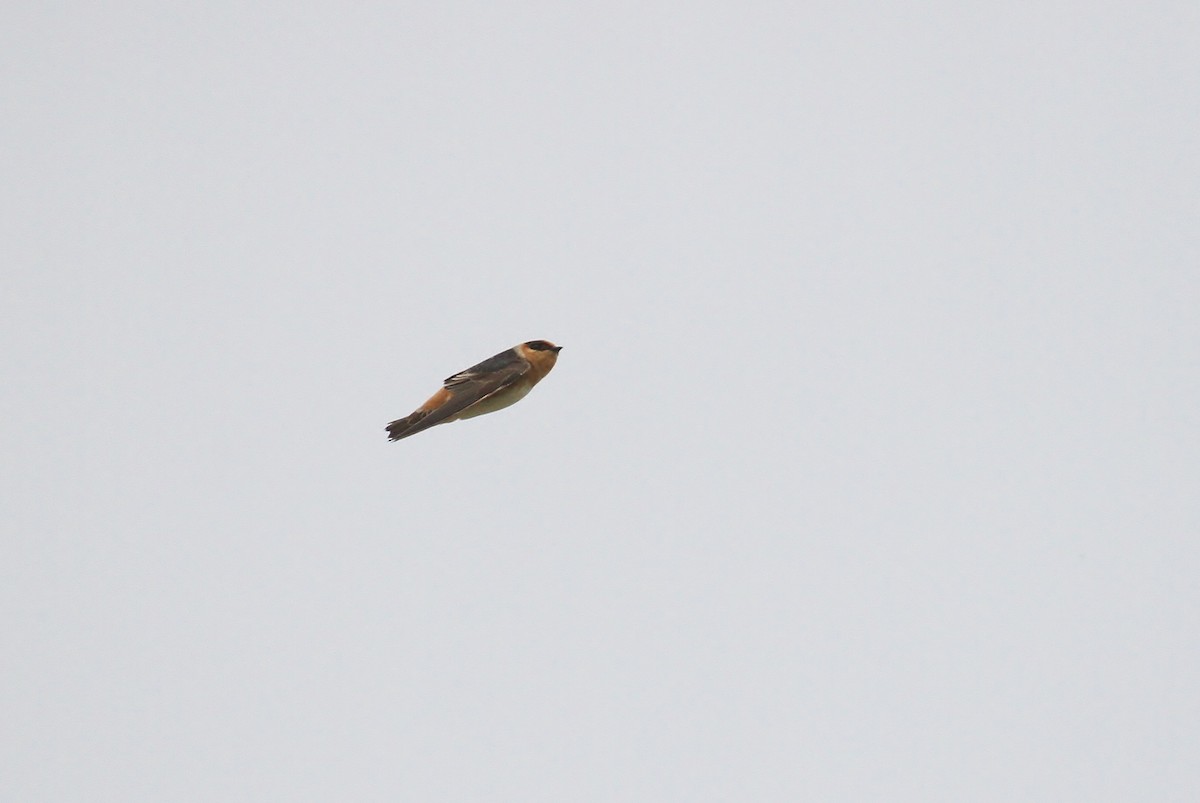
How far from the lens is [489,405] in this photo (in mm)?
16156

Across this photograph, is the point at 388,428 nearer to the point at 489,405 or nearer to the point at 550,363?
the point at 489,405

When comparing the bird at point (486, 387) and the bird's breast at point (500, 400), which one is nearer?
the bird at point (486, 387)

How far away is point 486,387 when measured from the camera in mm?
16031

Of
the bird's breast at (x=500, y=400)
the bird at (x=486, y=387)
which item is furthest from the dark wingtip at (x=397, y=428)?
the bird's breast at (x=500, y=400)

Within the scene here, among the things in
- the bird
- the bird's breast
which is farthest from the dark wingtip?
the bird's breast

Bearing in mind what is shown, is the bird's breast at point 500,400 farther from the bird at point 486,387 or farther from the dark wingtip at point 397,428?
the dark wingtip at point 397,428

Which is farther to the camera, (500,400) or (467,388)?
(500,400)

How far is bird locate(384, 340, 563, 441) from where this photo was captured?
15664 mm

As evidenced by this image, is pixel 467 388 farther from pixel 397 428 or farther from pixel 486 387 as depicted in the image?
pixel 397 428

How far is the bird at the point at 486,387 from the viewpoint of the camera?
1566 centimetres

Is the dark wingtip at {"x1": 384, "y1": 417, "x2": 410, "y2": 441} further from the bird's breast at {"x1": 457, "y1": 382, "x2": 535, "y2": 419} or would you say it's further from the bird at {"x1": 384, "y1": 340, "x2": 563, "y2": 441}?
the bird's breast at {"x1": 457, "y1": 382, "x2": 535, "y2": 419}

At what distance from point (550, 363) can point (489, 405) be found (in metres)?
1.06

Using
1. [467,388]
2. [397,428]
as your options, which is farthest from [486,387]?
[397,428]

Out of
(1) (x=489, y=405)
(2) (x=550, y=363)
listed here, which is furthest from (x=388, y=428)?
(2) (x=550, y=363)
